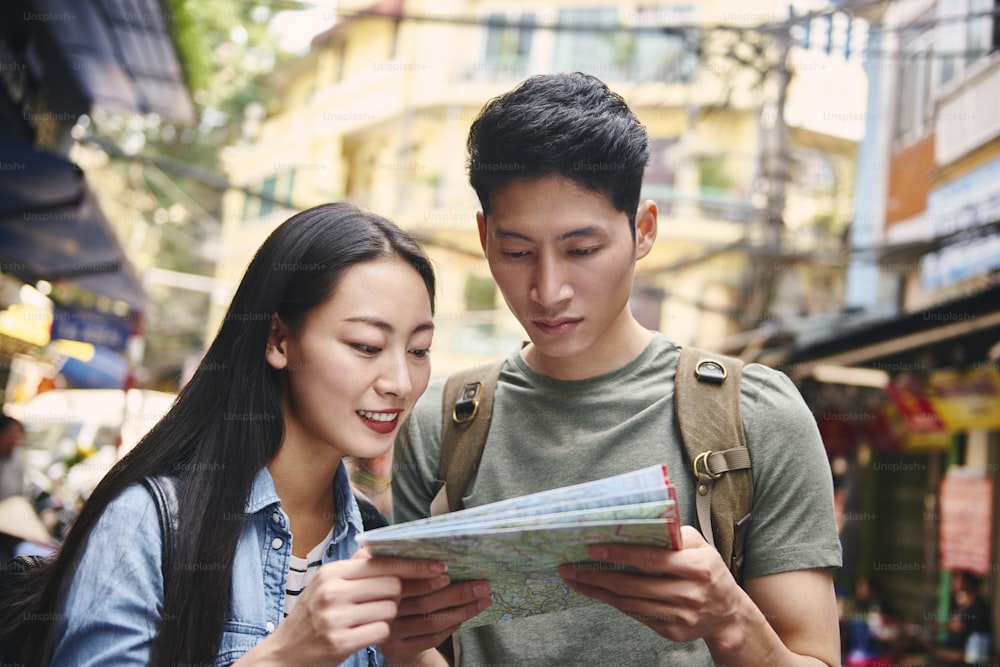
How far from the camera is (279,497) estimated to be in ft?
7.16

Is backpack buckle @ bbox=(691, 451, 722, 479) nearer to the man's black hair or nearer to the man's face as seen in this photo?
the man's face

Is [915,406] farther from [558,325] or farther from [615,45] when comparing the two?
[615,45]

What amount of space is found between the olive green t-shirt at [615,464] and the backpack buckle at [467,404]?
0.07 m

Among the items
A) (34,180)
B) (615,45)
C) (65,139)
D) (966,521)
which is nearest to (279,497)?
(34,180)

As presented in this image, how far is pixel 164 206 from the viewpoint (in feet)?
71.6

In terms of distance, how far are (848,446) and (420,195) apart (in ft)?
48.7

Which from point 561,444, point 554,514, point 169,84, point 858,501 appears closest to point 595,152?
point 561,444

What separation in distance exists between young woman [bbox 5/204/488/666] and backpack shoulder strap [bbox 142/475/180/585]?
0.04 ft

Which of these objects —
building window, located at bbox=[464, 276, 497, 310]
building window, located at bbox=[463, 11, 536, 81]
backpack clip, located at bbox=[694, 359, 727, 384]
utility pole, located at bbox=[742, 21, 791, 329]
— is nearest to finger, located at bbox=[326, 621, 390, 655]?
backpack clip, located at bbox=[694, 359, 727, 384]

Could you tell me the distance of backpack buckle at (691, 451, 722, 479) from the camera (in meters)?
2.19

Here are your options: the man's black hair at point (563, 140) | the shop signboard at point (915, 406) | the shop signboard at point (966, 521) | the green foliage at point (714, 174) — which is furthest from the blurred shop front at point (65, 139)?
the green foliage at point (714, 174)

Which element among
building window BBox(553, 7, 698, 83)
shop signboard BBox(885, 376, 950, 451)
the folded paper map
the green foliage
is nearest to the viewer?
the folded paper map

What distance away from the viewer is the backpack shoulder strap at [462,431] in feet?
8.11

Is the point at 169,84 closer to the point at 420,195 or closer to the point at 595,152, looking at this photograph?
the point at 595,152
